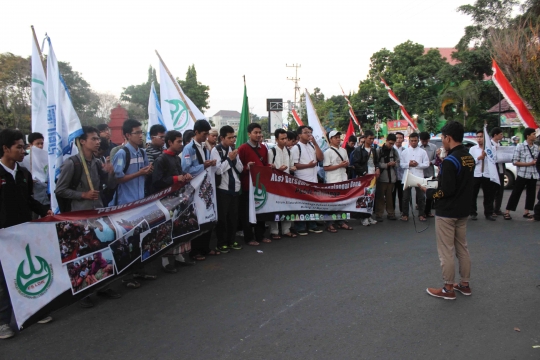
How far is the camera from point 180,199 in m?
5.29

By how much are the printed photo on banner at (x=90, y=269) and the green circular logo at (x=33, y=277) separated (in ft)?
0.67

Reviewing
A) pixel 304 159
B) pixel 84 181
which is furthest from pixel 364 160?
pixel 84 181

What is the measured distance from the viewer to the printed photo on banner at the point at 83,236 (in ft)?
12.4

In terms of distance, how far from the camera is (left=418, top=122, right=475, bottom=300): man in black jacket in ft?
13.4

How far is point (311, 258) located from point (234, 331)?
2.36 m

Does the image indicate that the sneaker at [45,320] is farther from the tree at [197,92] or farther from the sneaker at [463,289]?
the tree at [197,92]

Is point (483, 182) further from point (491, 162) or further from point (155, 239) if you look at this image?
point (155, 239)

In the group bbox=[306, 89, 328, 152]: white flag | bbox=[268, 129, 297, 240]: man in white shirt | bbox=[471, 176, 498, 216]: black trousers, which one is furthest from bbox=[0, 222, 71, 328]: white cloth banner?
bbox=[471, 176, 498, 216]: black trousers

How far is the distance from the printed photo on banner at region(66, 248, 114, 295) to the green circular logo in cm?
20

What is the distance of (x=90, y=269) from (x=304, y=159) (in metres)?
4.22

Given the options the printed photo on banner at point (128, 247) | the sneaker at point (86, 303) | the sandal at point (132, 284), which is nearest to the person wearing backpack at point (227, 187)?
the printed photo on banner at point (128, 247)

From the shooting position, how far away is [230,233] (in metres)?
6.18

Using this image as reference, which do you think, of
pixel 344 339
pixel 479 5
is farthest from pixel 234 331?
pixel 479 5

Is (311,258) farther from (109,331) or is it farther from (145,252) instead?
(109,331)
